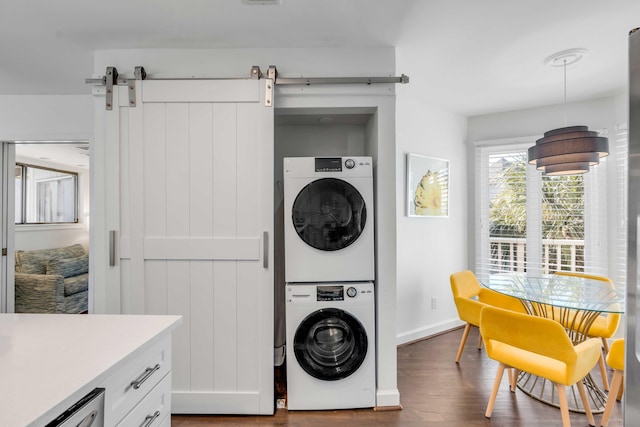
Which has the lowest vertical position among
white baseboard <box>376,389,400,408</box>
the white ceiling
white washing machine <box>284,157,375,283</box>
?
white baseboard <box>376,389,400,408</box>

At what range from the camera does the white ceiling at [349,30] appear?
70.7 inches

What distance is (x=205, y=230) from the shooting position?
2117 mm

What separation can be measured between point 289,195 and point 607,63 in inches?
106

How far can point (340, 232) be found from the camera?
2.13 metres

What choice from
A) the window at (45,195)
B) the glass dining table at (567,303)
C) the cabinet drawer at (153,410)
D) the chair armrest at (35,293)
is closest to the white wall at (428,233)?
the glass dining table at (567,303)

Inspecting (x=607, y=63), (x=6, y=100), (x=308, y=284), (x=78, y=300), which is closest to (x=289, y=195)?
(x=308, y=284)

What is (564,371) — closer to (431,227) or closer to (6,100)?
(431,227)

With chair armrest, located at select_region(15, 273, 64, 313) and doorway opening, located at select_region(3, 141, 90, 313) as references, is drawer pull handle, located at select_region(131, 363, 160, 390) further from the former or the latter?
chair armrest, located at select_region(15, 273, 64, 313)

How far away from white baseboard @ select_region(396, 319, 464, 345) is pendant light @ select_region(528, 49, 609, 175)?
1.98 metres

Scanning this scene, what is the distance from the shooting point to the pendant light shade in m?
2.02

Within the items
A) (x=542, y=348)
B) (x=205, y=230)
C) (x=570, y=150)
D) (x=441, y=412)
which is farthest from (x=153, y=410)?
(x=570, y=150)

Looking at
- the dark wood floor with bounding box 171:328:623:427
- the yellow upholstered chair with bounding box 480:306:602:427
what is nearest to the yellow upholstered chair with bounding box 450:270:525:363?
the dark wood floor with bounding box 171:328:623:427

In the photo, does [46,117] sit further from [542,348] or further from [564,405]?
[564,405]

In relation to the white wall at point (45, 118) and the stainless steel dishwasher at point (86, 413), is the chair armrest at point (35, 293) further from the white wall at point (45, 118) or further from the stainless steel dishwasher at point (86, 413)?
the stainless steel dishwasher at point (86, 413)
